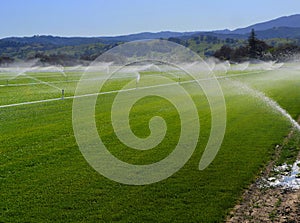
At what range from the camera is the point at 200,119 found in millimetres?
17312

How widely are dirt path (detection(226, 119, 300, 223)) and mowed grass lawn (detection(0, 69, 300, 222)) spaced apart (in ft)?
0.70

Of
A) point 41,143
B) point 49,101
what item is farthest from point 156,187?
point 49,101

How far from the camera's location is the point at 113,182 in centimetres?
895

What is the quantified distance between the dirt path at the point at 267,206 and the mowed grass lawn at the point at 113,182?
0.21 meters

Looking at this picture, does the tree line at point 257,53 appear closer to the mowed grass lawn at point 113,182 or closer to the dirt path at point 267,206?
the mowed grass lawn at point 113,182

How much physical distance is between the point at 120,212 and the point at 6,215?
76.6 inches

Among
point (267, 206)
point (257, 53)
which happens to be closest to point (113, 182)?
point (267, 206)

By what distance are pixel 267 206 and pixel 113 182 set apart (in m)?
3.22

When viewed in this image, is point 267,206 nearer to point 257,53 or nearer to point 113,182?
point 113,182

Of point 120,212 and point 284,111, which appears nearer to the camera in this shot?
point 120,212

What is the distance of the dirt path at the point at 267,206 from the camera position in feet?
23.3

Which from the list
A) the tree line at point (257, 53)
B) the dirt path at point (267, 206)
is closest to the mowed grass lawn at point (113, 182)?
the dirt path at point (267, 206)

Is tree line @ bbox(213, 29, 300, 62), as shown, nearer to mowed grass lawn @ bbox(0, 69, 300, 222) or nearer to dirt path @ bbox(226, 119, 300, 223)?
mowed grass lawn @ bbox(0, 69, 300, 222)

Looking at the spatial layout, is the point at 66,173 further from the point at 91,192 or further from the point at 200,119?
the point at 200,119
